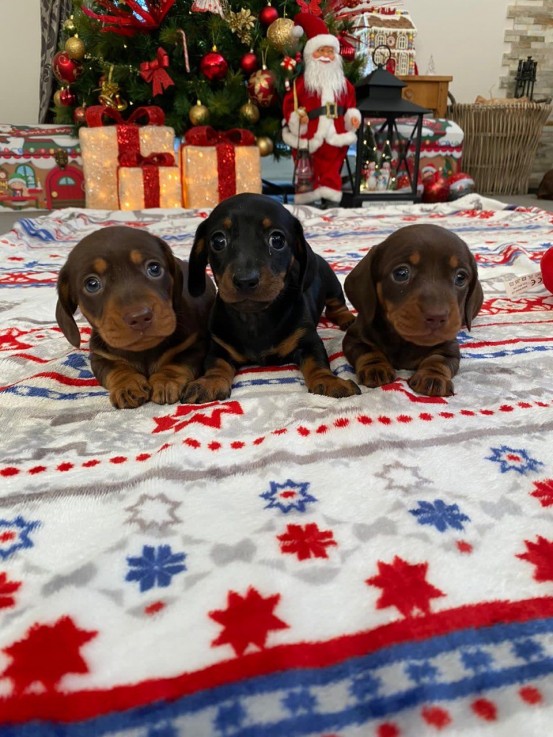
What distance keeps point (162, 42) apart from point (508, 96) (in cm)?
439

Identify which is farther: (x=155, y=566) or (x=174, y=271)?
(x=174, y=271)

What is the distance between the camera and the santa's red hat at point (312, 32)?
12.9 ft

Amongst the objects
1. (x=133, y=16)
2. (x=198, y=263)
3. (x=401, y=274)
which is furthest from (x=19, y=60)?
(x=401, y=274)

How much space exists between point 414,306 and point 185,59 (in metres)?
3.61

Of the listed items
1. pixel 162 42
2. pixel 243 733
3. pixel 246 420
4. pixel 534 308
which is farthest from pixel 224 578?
pixel 162 42

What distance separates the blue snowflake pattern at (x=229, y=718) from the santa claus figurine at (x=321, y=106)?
13.1 feet

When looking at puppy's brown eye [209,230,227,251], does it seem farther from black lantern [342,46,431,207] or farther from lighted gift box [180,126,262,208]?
black lantern [342,46,431,207]

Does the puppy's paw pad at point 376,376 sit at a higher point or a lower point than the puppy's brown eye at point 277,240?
lower

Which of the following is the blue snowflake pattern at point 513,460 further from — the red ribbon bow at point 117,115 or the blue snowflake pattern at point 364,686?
the red ribbon bow at point 117,115

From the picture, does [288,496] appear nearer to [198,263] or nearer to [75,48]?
[198,263]

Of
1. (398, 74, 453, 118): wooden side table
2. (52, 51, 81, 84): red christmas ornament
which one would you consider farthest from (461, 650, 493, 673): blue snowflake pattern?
(398, 74, 453, 118): wooden side table

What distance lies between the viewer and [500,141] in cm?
573

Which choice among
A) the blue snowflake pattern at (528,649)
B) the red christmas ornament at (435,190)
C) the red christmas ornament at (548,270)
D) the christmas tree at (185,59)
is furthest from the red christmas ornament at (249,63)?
the blue snowflake pattern at (528,649)

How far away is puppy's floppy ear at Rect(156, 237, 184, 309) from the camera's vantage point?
1446mm
